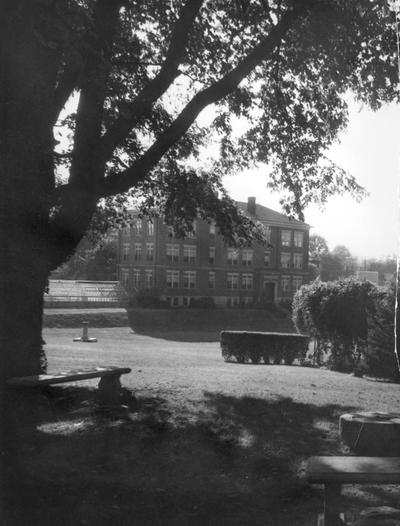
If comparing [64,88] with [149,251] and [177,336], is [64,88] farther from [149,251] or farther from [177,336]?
[149,251]

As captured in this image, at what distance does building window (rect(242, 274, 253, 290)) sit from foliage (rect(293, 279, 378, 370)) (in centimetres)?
4982

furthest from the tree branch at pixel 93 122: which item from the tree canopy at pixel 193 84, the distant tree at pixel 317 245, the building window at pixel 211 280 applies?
the distant tree at pixel 317 245

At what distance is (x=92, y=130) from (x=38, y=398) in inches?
161

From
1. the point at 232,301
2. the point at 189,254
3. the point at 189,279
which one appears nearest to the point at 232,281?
the point at 232,301

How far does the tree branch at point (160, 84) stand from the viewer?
991 centimetres

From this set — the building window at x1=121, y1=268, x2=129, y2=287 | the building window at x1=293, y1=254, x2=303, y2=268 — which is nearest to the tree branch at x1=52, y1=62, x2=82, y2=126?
the building window at x1=121, y1=268, x2=129, y2=287

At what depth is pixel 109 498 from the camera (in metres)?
5.30

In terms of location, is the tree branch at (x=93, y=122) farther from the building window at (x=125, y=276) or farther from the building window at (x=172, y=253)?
the building window at (x=125, y=276)

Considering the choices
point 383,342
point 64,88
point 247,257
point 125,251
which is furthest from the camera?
point 247,257

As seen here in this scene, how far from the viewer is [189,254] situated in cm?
6688

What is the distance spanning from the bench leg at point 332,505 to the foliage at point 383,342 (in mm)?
14154

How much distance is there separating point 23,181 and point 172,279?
57592 millimetres


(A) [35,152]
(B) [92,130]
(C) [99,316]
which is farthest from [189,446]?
(C) [99,316]

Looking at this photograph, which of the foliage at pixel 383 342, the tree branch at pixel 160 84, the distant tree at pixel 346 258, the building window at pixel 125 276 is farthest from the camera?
the distant tree at pixel 346 258
